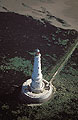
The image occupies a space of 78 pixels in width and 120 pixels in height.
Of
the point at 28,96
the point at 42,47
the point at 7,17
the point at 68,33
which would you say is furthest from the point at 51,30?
the point at 28,96

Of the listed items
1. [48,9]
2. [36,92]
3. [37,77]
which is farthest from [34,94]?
[48,9]

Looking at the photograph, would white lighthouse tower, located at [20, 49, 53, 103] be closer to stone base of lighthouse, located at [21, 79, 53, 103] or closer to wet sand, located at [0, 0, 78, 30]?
stone base of lighthouse, located at [21, 79, 53, 103]

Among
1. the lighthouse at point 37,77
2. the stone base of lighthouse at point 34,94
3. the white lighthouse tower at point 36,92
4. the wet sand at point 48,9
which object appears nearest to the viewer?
the lighthouse at point 37,77

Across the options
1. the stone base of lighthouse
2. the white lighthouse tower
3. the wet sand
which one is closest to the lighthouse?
the white lighthouse tower

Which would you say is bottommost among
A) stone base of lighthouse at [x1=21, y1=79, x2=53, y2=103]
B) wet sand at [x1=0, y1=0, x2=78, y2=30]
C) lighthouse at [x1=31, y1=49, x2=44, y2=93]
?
stone base of lighthouse at [x1=21, y1=79, x2=53, y2=103]

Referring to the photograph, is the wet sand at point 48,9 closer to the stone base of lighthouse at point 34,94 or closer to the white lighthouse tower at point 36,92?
the stone base of lighthouse at point 34,94

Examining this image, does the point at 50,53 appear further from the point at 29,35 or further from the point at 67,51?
the point at 29,35

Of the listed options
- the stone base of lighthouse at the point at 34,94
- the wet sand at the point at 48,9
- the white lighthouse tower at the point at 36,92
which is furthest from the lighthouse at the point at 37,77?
the wet sand at the point at 48,9

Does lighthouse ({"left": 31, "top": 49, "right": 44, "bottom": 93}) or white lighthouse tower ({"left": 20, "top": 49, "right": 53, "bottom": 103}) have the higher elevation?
lighthouse ({"left": 31, "top": 49, "right": 44, "bottom": 93})
